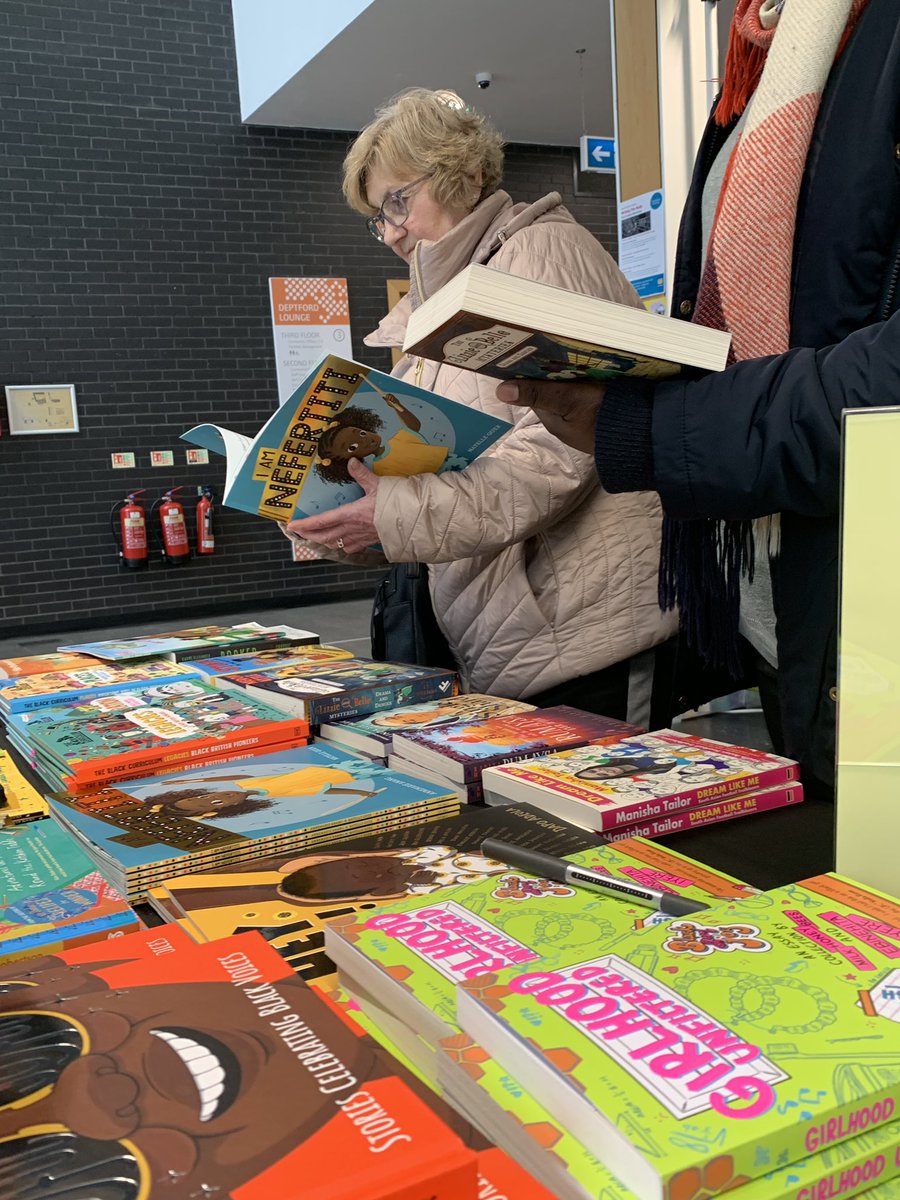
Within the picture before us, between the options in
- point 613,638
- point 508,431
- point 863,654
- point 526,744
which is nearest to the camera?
point 863,654

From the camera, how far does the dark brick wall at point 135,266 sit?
657 centimetres

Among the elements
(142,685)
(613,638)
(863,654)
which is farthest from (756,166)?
(142,685)

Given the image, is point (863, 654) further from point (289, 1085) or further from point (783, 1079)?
point (289, 1085)

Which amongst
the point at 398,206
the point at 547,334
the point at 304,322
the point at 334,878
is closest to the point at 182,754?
the point at 334,878

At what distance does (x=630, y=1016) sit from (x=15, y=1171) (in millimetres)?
273

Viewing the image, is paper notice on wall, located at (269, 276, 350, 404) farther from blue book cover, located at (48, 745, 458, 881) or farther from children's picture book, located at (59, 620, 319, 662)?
blue book cover, located at (48, 745, 458, 881)

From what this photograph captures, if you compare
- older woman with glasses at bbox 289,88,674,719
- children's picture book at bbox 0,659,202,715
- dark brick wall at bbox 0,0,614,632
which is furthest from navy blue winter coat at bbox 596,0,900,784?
dark brick wall at bbox 0,0,614,632

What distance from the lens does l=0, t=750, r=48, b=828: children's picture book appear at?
107cm

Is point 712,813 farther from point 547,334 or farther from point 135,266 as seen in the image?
point 135,266

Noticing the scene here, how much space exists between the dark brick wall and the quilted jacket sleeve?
6.53 m

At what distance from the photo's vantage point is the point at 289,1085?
42 cm

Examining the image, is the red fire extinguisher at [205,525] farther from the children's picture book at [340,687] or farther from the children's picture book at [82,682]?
the children's picture book at [340,687]

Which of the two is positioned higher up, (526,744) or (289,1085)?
(289,1085)

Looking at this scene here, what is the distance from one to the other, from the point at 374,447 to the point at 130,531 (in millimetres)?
5847
